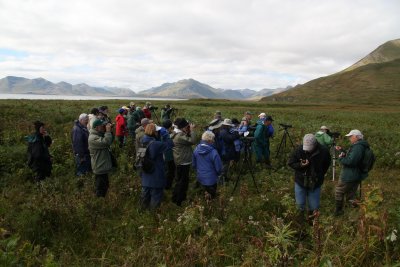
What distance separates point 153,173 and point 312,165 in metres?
3.86

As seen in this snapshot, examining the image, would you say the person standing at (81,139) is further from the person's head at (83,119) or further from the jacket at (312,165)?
the jacket at (312,165)

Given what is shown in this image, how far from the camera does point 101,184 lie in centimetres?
901

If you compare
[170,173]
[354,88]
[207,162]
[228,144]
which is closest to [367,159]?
[207,162]

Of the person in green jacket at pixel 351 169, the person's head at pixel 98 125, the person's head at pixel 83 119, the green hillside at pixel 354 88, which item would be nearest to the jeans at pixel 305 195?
the person in green jacket at pixel 351 169

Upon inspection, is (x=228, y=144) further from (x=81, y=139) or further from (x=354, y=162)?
(x=81, y=139)

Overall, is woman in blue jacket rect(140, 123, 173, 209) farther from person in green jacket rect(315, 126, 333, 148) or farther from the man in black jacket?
person in green jacket rect(315, 126, 333, 148)

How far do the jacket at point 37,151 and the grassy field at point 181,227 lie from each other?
71 cm

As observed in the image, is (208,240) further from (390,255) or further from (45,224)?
(45,224)

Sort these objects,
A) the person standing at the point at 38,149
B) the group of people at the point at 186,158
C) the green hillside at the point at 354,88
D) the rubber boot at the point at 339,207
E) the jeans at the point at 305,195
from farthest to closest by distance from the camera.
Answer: the green hillside at the point at 354,88 → the person standing at the point at 38,149 → the rubber boot at the point at 339,207 → the jeans at the point at 305,195 → the group of people at the point at 186,158

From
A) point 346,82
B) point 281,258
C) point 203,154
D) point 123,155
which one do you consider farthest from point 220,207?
point 346,82

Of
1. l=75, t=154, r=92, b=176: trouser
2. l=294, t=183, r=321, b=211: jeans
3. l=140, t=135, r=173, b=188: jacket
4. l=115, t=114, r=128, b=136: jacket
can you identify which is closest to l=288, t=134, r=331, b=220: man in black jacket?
l=294, t=183, r=321, b=211: jeans

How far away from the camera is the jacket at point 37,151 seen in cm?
984

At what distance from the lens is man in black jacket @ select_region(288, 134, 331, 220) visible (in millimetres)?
7332

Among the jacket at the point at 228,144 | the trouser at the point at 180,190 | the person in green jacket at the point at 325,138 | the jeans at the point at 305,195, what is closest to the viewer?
the jeans at the point at 305,195
